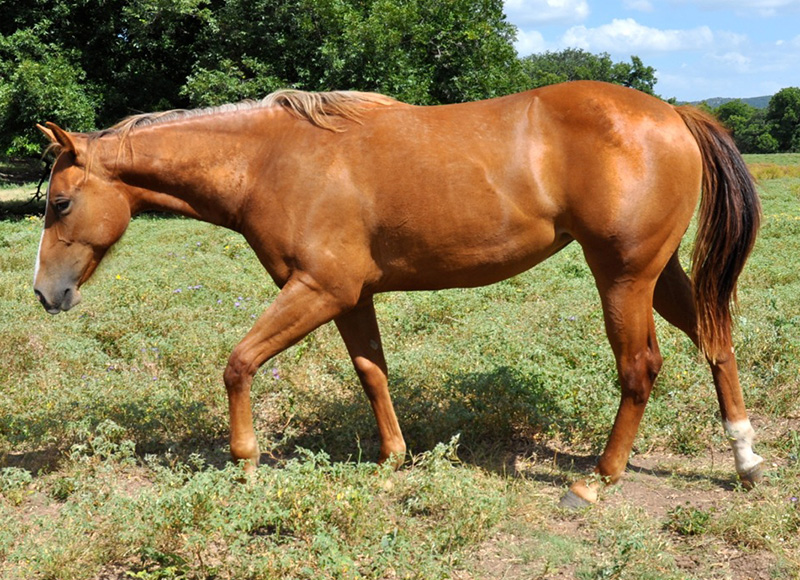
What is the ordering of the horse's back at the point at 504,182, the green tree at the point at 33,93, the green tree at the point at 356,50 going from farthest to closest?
the green tree at the point at 356,50
the green tree at the point at 33,93
the horse's back at the point at 504,182

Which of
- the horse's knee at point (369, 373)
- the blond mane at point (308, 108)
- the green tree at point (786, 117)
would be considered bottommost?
the horse's knee at point (369, 373)

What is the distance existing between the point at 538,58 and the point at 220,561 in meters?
111

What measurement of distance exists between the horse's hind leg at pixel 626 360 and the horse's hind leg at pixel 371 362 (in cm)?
106

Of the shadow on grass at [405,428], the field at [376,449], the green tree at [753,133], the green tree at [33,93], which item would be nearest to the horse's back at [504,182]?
the field at [376,449]

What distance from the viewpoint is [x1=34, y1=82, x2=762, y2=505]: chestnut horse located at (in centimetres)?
391

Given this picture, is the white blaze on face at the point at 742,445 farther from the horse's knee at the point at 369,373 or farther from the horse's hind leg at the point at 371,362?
the horse's knee at the point at 369,373

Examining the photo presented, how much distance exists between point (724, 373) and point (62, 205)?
3745 mm

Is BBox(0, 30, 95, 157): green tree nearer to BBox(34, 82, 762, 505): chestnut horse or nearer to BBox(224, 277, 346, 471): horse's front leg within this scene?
BBox(34, 82, 762, 505): chestnut horse

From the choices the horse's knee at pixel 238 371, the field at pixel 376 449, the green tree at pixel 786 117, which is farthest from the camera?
the green tree at pixel 786 117

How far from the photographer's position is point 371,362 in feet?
14.5

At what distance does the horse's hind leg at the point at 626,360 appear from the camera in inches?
156

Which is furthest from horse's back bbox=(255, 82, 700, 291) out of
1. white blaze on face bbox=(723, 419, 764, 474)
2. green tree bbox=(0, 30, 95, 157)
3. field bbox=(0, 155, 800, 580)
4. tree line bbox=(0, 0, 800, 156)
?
green tree bbox=(0, 30, 95, 157)

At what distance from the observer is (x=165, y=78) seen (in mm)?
19469

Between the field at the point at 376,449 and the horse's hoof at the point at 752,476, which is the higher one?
the horse's hoof at the point at 752,476
